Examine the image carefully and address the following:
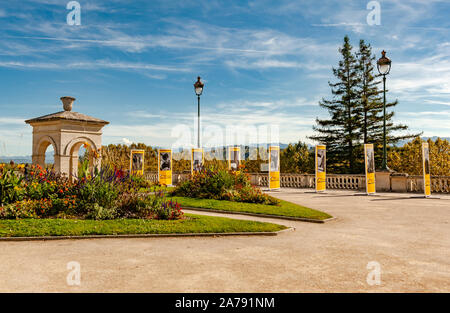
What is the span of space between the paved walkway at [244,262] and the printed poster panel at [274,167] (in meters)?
14.3

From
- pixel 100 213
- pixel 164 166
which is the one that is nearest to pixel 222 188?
pixel 100 213

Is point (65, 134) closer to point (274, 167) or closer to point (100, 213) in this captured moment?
point (100, 213)

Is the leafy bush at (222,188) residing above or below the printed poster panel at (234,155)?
below

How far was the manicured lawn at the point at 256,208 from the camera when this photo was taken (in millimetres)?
11680

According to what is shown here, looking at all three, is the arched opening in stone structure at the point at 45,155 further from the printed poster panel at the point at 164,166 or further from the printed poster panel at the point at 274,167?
the printed poster panel at the point at 274,167

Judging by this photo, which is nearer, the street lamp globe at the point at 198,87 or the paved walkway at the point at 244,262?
the paved walkway at the point at 244,262

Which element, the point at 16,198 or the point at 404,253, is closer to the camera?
the point at 404,253

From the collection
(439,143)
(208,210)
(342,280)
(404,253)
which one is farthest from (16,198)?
(439,143)

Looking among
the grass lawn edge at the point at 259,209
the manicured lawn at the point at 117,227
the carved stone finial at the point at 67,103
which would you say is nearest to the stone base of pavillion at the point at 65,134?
the carved stone finial at the point at 67,103

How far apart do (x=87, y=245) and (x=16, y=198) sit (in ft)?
15.5

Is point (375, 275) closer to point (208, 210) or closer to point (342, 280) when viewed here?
point (342, 280)

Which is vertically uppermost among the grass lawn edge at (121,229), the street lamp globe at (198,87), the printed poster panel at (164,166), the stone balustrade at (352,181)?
the street lamp globe at (198,87)
